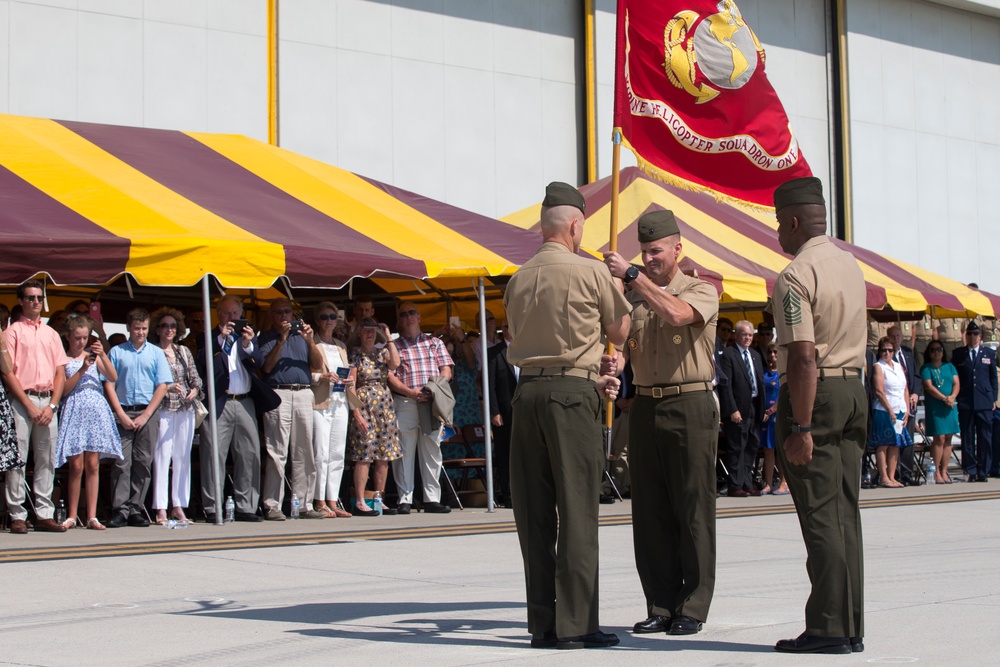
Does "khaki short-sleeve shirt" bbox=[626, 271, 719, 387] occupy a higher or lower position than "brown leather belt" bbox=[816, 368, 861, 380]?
higher

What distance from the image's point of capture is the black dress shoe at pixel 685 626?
636 cm

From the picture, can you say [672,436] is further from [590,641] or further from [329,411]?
[329,411]

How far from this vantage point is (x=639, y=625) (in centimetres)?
650

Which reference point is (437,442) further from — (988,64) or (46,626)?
(988,64)

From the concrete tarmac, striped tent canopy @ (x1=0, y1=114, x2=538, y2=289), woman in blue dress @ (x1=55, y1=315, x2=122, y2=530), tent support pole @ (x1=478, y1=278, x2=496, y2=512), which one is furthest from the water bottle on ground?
tent support pole @ (x1=478, y1=278, x2=496, y2=512)

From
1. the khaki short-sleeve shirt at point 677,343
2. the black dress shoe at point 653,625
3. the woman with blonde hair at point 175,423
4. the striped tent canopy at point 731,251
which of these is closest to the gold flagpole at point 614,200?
the khaki short-sleeve shirt at point 677,343

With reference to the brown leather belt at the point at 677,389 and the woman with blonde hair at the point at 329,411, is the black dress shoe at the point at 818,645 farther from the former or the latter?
the woman with blonde hair at the point at 329,411

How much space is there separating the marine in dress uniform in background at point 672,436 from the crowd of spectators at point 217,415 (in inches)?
252

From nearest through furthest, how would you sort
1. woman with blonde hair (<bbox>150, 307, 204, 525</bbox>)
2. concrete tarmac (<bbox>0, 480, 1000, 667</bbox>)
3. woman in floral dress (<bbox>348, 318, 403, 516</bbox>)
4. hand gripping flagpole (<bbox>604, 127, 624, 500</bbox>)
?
1. concrete tarmac (<bbox>0, 480, 1000, 667</bbox>)
2. hand gripping flagpole (<bbox>604, 127, 624, 500</bbox>)
3. woman with blonde hair (<bbox>150, 307, 204, 525</bbox>)
4. woman in floral dress (<bbox>348, 318, 403, 516</bbox>)

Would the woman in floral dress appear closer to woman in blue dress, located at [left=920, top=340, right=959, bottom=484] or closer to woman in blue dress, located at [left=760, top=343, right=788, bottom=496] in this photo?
woman in blue dress, located at [left=760, top=343, right=788, bottom=496]

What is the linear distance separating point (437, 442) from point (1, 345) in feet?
15.0

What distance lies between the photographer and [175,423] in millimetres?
12703

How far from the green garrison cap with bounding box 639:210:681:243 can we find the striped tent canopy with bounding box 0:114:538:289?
593 centimetres

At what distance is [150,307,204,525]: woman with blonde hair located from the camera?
12.6m
